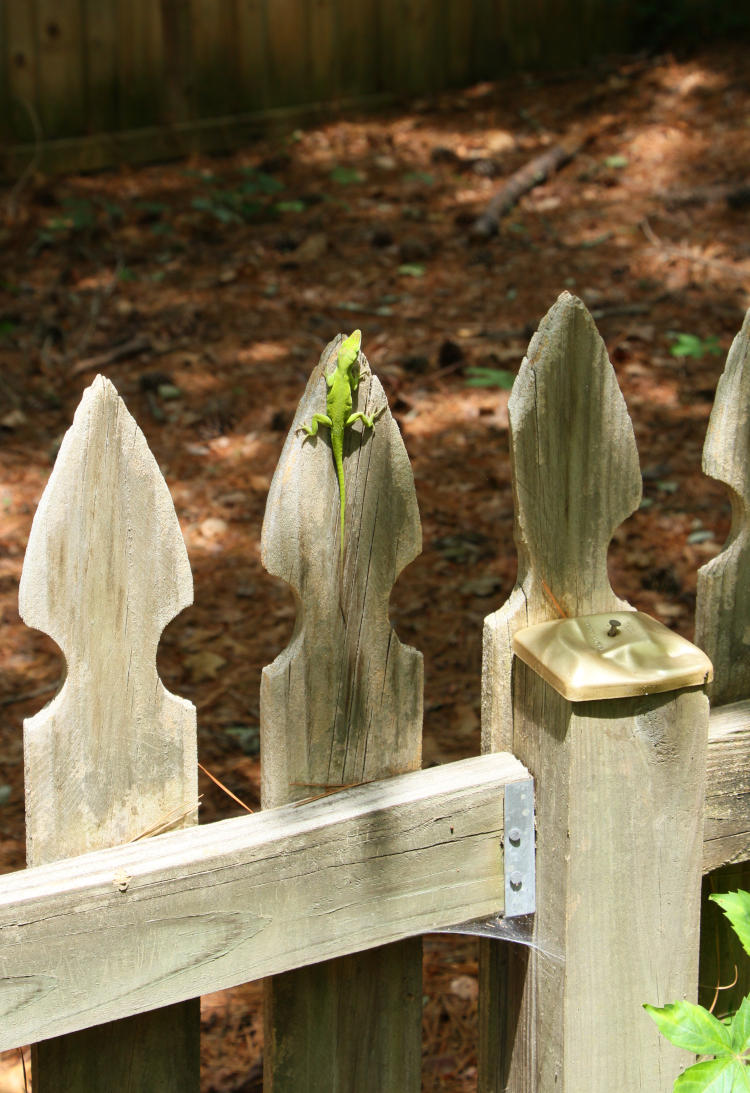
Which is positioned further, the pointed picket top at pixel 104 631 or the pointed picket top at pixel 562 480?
the pointed picket top at pixel 562 480

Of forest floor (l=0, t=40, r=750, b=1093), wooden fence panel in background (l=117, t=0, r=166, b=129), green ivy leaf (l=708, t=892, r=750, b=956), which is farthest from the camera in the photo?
wooden fence panel in background (l=117, t=0, r=166, b=129)

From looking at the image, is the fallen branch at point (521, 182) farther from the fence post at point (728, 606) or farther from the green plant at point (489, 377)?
the fence post at point (728, 606)

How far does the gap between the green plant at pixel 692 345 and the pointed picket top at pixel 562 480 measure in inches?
153

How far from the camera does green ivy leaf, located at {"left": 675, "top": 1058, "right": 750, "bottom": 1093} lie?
1521 millimetres

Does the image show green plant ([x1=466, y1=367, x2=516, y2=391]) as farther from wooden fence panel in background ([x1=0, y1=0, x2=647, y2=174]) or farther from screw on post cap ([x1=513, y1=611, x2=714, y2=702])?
wooden fence panel in background ([x1=0, y1=0, x2=647, y2=174])

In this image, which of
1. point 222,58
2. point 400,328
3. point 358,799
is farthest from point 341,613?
point 222,58

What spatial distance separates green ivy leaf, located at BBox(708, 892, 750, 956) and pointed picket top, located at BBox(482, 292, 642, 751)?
38cm

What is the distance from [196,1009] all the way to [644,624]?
33.1 inches

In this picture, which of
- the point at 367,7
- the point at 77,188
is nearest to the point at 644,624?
the point at 77,188

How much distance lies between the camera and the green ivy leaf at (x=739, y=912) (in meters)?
1.63

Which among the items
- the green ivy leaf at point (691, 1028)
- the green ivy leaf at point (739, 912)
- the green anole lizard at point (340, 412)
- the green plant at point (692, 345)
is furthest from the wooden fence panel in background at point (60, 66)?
the green ivy leaf at point (691, 1028)

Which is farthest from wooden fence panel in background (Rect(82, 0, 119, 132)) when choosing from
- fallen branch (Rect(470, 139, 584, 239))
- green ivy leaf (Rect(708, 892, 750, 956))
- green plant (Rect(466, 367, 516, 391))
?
green ivy leaf (Rect(708, 892, 750, 956))

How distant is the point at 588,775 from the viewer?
66.8 inches

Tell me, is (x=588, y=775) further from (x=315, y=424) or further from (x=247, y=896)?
(x=315, y=424)
